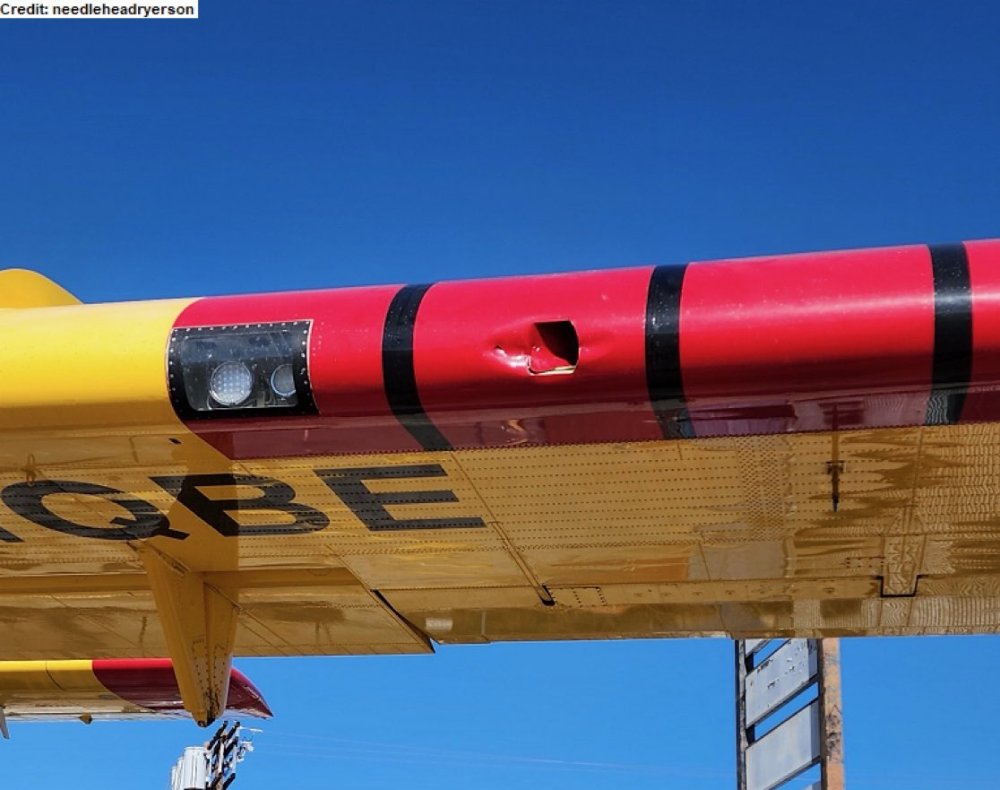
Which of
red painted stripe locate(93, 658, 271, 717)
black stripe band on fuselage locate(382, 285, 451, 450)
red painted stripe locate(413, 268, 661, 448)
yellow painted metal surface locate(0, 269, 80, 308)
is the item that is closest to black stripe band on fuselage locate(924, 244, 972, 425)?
red painted stripe locate(413, 268, 661, 448)

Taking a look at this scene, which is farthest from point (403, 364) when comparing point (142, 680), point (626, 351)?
point (142, 680)

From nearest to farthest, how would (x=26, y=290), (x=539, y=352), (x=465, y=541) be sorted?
(x=539, y=352) < (x=26, y=290) < (x=465, y=541)

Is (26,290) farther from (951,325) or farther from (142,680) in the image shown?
(142,680)

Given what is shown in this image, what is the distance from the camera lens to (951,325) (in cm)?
327

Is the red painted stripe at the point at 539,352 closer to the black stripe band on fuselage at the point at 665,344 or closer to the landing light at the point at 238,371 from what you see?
the black stripe band on fuselage at the point at 665,344

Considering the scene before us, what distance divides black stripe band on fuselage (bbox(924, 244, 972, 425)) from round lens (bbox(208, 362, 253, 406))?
6.95 ft

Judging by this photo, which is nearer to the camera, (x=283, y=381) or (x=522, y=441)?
(x=283, y=381)

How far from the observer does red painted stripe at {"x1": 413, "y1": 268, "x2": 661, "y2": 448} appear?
3.51m

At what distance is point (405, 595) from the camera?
614cm

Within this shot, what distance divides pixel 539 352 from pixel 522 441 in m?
0.46

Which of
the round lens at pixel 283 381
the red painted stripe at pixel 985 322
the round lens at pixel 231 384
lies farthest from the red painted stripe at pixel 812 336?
the round lens at pixel 231 384

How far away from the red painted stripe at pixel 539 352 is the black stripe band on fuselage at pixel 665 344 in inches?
1.0

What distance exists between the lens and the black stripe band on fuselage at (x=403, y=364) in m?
3.63

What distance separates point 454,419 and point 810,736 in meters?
6.05
